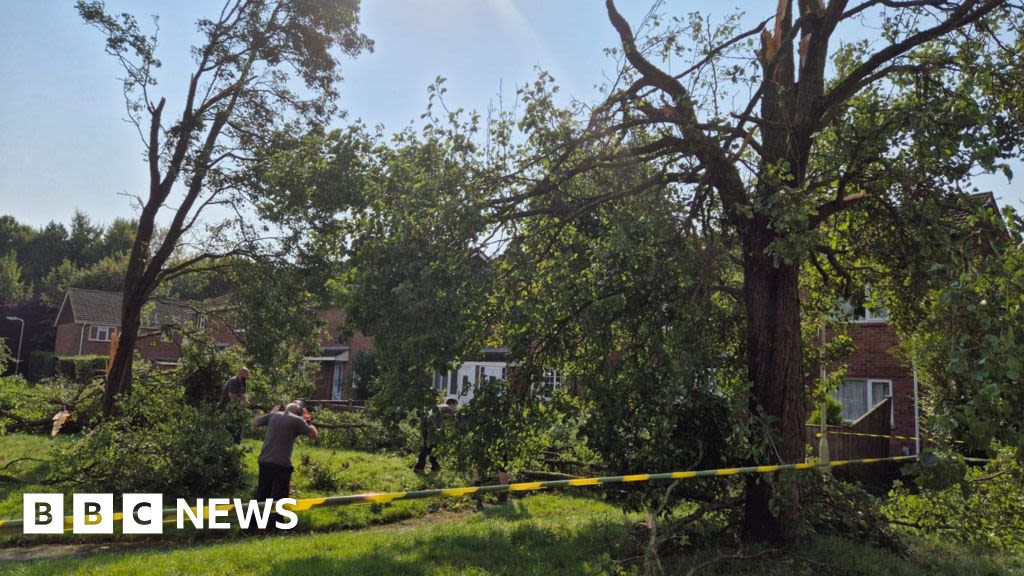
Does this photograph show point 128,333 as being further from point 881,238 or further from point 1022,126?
point 1022,126

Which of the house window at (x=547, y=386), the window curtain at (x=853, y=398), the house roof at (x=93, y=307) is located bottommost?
the window curtain at (x=853, y=398)

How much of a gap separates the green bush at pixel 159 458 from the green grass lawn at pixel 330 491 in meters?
0.31

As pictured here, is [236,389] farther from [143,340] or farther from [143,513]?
[143,340]

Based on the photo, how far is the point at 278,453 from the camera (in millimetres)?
8789

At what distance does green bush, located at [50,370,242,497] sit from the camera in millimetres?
9445

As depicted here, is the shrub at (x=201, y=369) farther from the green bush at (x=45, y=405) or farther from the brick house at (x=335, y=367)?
the brick house at (x=335, y=367)

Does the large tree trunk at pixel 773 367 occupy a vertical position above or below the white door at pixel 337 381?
above

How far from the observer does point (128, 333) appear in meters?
14.6

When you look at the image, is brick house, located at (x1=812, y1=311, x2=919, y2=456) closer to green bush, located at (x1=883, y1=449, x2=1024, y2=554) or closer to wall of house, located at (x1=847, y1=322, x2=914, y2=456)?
wall of house, located at (x1=847, y1=322, x2=914, y2=456)

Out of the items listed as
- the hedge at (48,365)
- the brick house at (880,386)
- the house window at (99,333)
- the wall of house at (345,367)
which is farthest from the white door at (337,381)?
the house window at (99,333)

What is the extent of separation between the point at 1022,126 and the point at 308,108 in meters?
14.0

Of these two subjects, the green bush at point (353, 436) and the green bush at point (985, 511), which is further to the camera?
the green bush at point (353, 436)

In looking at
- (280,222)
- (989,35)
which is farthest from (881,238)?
(280,222)

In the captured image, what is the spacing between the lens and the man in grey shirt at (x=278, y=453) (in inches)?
346
